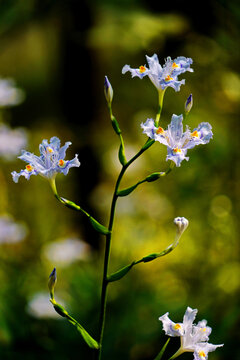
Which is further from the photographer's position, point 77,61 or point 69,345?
point 77,61

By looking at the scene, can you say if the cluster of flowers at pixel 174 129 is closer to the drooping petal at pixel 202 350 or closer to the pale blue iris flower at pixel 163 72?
the pale blue iris flower at pixel 163 72

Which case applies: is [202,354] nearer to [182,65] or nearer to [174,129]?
[174,129]

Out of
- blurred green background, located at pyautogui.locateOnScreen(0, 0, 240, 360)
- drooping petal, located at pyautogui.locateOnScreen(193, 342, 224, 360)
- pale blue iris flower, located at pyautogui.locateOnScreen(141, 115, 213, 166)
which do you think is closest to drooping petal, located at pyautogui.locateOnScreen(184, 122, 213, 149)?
pale blue iris flower, located at pyautogui.locateOnScreen(141, 115, 213, 166)

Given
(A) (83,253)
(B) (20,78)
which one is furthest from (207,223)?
(B) (20,78)

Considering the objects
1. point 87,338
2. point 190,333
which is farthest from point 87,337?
point 190,333

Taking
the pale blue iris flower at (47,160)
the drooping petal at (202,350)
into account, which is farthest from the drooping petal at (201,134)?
the drooping petal at (202,350)

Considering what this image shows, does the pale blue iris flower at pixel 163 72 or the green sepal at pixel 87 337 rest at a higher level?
the pale blue iris flower at pixel 163 72

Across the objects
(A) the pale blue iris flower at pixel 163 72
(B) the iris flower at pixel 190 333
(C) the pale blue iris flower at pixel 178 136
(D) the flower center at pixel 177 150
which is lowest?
(B) the iris flower at pixel 190 333

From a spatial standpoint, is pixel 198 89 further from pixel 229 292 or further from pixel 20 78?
pixel 20 78
